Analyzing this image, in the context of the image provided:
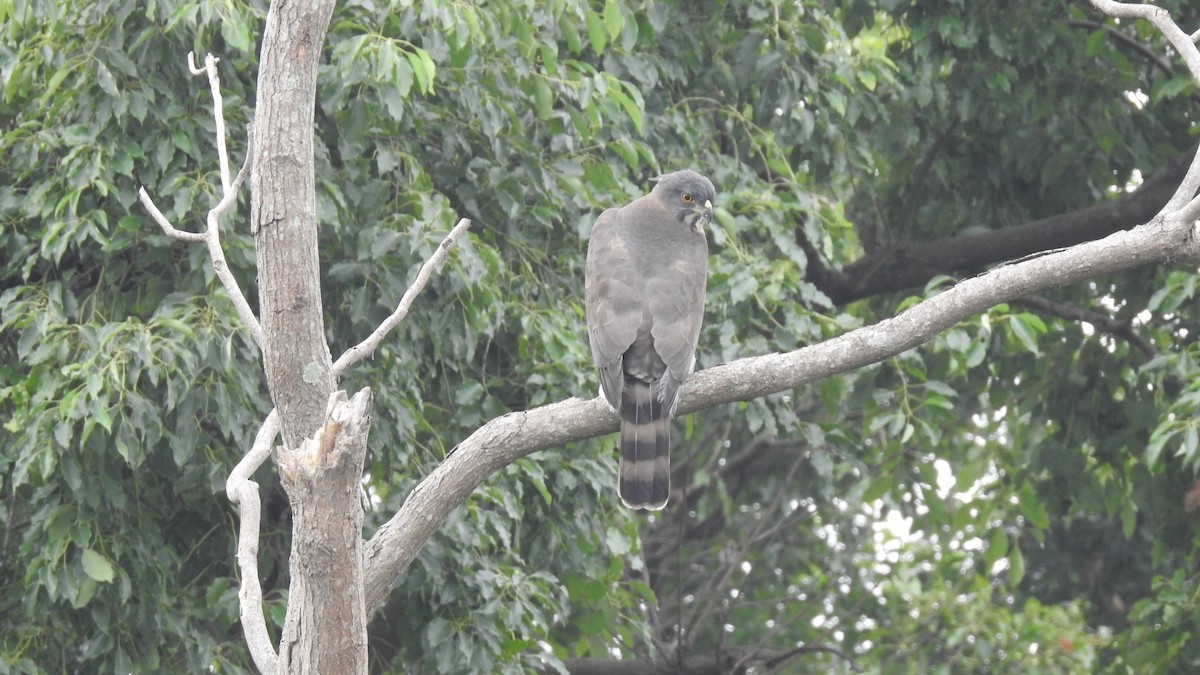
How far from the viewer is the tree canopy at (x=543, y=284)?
4.93 meters

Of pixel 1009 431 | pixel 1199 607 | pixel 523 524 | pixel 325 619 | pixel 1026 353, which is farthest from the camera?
pixel 1009 431

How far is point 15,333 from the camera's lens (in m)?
5.37

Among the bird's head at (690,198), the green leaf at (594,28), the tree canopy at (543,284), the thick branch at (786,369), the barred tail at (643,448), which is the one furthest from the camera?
the green leaf at (594,28)

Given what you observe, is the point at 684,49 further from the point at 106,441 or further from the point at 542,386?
the point at 106,441

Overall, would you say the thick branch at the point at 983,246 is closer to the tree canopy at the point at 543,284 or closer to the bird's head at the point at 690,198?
the tree canopy at the point at 543,284

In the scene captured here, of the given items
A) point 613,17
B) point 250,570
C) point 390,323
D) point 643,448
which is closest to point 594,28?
point 613,17

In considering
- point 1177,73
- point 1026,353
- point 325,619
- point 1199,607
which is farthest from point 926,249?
point 325,619

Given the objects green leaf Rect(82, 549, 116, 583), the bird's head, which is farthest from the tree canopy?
the bird's head

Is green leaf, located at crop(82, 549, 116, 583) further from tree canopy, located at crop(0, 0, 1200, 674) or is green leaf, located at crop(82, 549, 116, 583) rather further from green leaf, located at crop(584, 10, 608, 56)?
green leaf, located at crop(584, 10, 608, 56)

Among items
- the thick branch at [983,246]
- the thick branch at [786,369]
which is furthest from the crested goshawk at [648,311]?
the thick branch at [983,246]

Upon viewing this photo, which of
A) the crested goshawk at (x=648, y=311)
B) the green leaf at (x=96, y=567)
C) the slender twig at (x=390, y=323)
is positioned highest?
the slender twig at (x=390, y=323)

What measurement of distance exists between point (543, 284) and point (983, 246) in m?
2.65

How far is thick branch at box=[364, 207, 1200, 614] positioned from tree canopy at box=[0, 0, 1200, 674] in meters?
1.30

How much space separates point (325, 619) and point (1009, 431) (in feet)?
20.6
